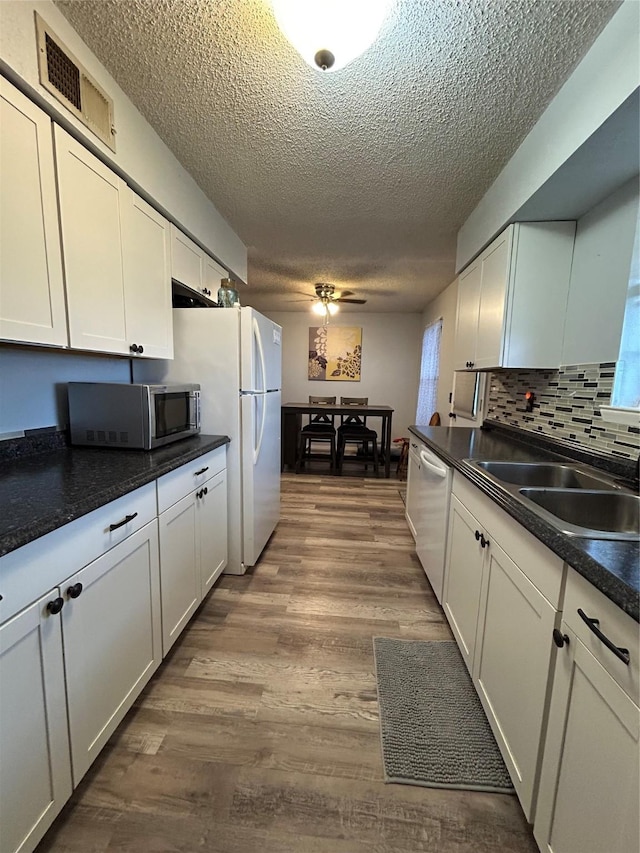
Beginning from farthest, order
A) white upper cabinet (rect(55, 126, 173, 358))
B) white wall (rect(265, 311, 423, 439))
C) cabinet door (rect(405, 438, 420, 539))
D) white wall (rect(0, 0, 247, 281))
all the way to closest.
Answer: white wall (rect(265, 311, 423, 439))
cabinet door (rect(405, 438, 420, 539))
white upper cabinet (rect(55, 126, 173, 358))
white wall (rect(0, 0, 247, 281))

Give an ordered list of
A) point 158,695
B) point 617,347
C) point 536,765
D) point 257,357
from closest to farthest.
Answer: point 536,765 → point 158,695 → point 617,347 → point 257,357

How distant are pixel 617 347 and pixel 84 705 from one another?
237 centimetres

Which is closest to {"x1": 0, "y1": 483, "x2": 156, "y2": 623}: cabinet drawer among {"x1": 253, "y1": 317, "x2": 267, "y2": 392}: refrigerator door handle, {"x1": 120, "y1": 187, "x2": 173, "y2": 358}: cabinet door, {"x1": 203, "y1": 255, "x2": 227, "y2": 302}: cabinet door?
{"x1": 120, "y1": 187, "x2": 173, "y2": 358}: cabinet door

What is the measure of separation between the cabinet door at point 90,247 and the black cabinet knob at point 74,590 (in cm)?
86

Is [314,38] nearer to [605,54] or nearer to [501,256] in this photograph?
[605,54]

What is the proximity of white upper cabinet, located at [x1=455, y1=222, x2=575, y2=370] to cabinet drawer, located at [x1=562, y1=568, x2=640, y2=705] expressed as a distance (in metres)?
1.48

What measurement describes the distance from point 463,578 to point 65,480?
5.30ft

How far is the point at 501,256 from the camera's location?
1.98m

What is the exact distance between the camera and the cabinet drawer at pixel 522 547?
0.84m

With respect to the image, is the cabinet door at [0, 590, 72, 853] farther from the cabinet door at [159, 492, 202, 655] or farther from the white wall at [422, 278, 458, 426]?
the white wall at [422, 278, 458, 426]

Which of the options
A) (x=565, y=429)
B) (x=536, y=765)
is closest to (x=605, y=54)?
(x=565, y=429)

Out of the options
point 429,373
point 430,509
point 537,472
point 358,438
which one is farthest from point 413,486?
point 429,373

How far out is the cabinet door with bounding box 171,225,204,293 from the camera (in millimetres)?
1964

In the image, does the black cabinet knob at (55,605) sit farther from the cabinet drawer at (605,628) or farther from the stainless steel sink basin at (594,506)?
the stainless steel sink basin at (594,506)
